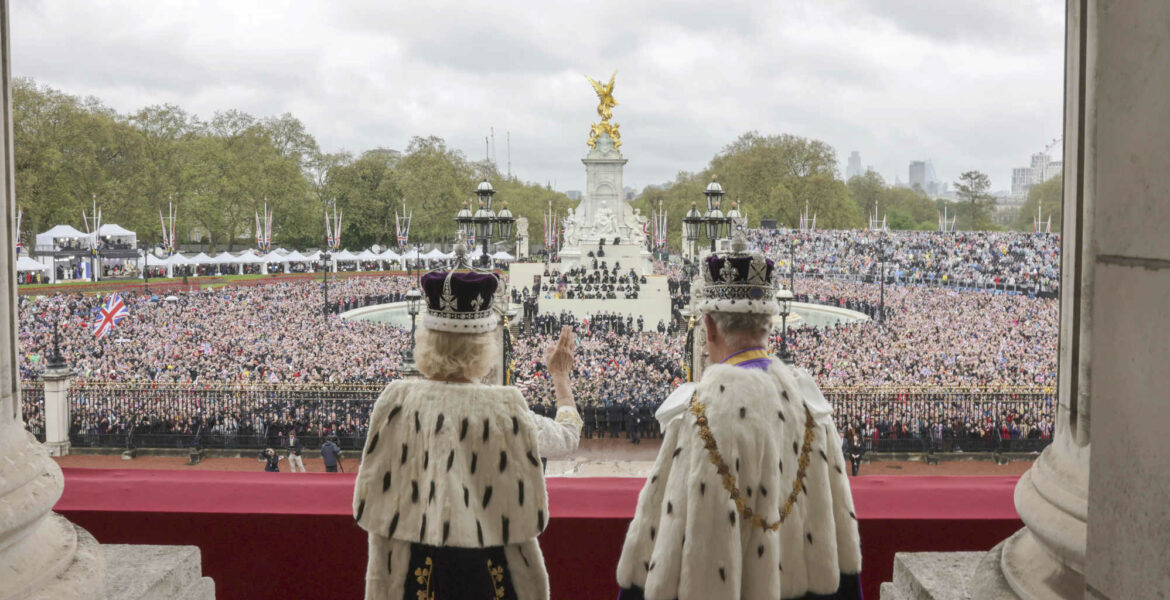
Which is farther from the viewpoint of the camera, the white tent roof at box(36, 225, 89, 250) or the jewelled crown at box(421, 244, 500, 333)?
the white tent roof at box(36, 225, 89, 250)

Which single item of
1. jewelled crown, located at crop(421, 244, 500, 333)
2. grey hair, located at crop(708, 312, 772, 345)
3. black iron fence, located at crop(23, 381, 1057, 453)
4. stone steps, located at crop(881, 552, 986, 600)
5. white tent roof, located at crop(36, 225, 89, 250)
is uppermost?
white tent roof, located at crop(36, 225, 89, 250)

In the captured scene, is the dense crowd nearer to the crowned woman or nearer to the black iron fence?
the black iron fence

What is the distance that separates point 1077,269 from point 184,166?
67866mm

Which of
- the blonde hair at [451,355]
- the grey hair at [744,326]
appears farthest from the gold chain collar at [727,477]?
the blonde hair at [451,355]

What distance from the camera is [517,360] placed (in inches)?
839

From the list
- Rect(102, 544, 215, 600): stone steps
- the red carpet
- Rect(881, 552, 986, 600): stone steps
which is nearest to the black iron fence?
the red carpet

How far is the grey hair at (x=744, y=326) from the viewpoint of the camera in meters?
2.56

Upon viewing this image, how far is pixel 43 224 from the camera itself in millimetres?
53656

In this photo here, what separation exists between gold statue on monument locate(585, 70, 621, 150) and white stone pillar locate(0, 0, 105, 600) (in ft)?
172

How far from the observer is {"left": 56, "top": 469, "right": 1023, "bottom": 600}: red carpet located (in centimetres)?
353

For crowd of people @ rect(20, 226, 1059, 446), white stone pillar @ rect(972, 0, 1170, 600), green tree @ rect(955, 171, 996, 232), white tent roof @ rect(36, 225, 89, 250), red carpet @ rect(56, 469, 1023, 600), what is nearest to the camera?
white stone pillar @ rect(972, 0, 1170, 600)

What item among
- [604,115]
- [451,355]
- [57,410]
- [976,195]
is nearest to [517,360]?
[57,410]

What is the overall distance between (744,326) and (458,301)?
2.87ft

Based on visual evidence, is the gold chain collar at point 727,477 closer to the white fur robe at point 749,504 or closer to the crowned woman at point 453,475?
the white fur robe at point 749,504
